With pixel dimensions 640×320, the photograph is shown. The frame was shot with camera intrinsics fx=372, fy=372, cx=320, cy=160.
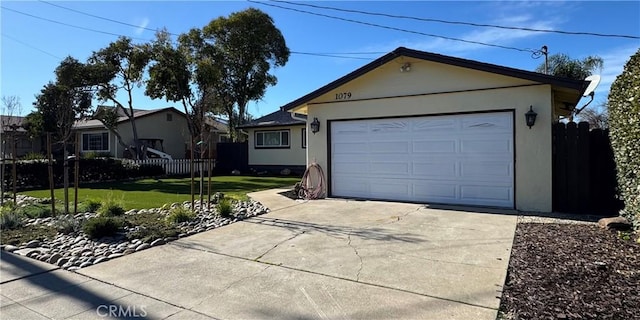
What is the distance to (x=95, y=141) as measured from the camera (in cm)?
2489

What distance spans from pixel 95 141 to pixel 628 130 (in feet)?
90.6

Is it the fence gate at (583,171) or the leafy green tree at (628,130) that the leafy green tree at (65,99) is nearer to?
the fence gate at (583,171)

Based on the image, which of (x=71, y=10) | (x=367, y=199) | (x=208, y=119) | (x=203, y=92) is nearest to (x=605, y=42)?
(x=367, y=199)

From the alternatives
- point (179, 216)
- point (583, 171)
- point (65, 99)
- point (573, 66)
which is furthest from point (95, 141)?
point (573, 66)

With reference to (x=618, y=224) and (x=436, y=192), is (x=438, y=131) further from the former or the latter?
(x=618, y=224)

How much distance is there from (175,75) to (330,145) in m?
12.4

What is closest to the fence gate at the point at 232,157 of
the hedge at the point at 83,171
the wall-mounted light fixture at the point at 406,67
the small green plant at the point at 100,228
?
the hedge at the point at 83,171

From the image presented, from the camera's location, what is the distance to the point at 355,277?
4.07 metres

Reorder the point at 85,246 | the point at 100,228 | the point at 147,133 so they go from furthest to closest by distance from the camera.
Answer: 1. the point at 147,133
2. the point at 100,228
3. the point at 85,246

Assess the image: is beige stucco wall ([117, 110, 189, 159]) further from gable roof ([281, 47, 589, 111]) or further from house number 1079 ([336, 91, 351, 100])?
house number 1079 ([336, 91, 351, 100])

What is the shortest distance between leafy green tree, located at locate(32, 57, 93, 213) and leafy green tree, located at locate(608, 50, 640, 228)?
18.9 m

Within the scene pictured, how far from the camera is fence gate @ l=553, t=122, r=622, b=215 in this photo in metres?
7.36

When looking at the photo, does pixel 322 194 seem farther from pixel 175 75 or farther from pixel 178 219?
pixel 175 75

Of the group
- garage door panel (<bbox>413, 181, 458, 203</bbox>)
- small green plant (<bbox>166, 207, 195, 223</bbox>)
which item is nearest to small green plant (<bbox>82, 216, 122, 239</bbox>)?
small green plant (<bbox>166, 207, 195, 223</bbox>)
